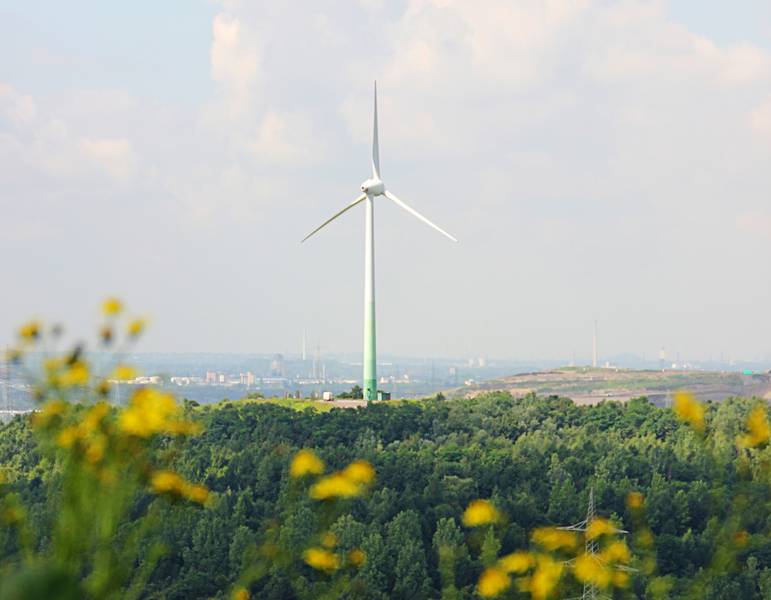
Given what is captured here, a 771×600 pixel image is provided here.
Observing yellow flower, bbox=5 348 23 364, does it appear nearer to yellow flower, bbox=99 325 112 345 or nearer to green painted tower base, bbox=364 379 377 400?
yellow flower, bbox=99 325 112 345

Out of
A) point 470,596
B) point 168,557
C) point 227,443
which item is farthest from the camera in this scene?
point 227,443

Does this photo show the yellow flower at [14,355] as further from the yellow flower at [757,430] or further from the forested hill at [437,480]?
the forested hill at [437,480]

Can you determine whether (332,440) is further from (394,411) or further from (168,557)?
(168,557)

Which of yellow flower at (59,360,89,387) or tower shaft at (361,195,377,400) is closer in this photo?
yellow flower at (59,360,89,387)

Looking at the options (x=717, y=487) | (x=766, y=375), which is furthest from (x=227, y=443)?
(x=766, y=375)

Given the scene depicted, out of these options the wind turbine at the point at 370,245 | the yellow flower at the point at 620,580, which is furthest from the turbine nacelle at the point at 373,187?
the yellow flower at the point at 620,580

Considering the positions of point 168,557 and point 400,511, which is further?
point 400,511

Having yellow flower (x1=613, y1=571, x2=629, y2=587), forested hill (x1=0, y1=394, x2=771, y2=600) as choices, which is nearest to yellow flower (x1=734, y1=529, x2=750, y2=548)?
yellow flower (x1=613, y1=571, x2=629, y2=587)
